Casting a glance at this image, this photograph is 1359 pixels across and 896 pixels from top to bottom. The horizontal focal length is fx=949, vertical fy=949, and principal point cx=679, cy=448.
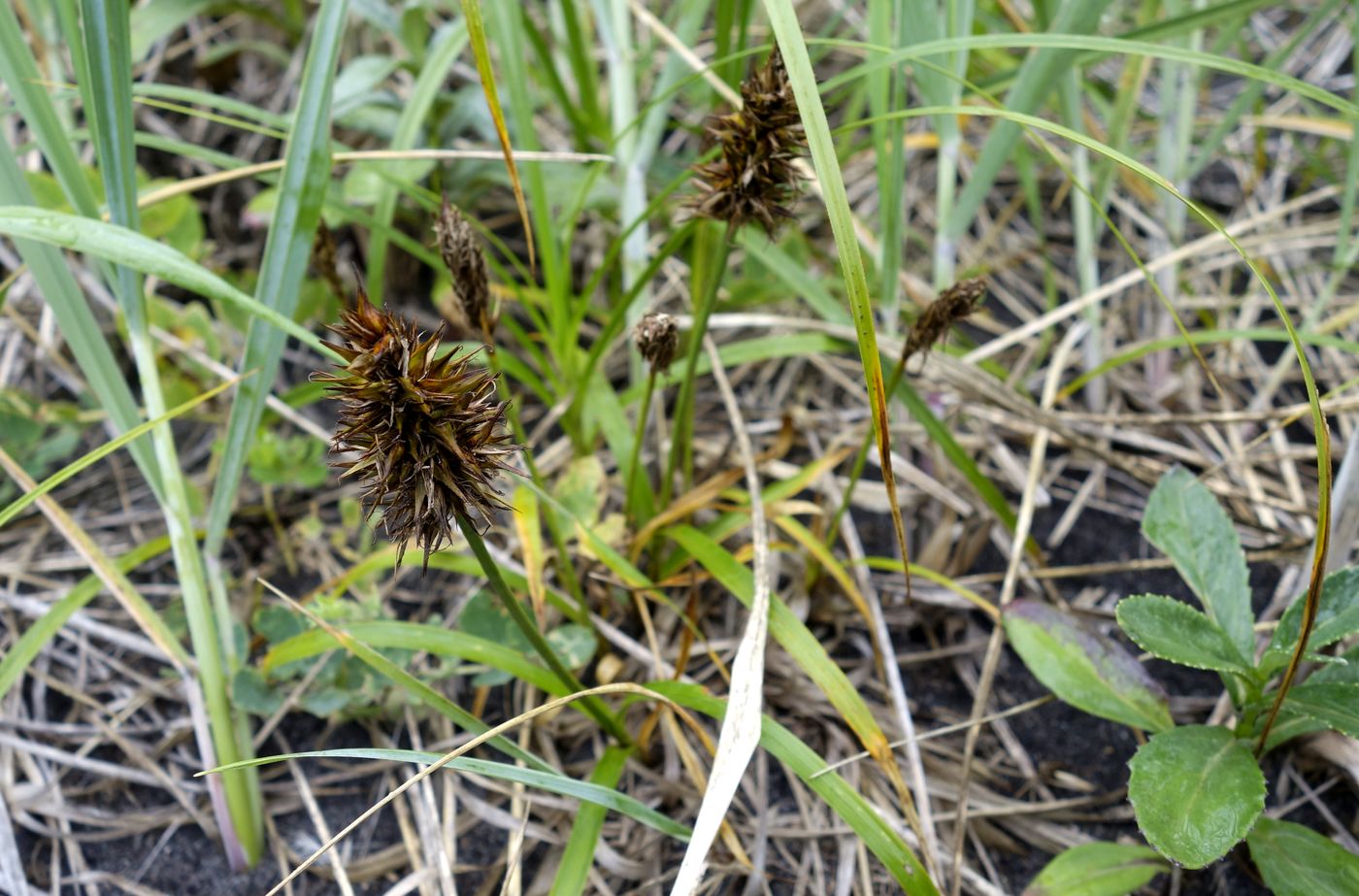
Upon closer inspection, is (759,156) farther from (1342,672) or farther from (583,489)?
(1342,672)

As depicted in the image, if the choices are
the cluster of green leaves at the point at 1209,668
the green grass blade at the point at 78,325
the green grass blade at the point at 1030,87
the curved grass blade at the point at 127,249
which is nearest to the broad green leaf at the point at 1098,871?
the cluster of green leaves at the point at 1209,668

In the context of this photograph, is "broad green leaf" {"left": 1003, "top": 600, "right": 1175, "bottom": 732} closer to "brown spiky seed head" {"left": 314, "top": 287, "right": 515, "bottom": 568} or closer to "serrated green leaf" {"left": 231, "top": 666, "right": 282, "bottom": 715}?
"brown spiky seed head" {"left": 314, "top": 287, "right": 515, "bottom": 568}

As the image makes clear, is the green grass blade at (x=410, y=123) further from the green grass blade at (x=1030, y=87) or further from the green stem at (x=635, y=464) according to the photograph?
the green grass blade at (x=1030, y=87)

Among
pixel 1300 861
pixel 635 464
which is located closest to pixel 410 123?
pixel 635 464

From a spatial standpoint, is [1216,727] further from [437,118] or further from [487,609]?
[437,118]

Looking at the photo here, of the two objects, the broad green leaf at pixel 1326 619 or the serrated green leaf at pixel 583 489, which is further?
the serrated green leaf at pixel 583 489

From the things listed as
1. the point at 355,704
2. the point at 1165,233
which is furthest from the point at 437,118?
the point at 1165,233

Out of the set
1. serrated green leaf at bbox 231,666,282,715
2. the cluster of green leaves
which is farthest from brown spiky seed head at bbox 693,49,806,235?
serrated green leaf at bbox 231,666,282,715
